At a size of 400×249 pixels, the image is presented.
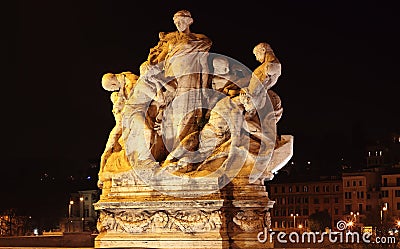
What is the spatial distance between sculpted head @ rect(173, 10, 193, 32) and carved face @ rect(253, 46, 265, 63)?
172 cm

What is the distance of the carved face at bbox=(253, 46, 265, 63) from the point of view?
2092 cm

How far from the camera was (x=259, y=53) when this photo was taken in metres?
21.0

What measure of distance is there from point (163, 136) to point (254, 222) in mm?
2983

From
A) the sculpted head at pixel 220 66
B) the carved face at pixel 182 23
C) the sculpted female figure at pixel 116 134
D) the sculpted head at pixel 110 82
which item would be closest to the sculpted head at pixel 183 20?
the carved face at pixel 182 23

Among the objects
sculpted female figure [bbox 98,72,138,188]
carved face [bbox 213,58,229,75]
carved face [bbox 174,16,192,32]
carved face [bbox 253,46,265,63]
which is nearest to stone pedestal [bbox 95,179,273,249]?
sculpted female figure [bbox 98,72,138,188]

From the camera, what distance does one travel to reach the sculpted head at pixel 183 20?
21.3 m

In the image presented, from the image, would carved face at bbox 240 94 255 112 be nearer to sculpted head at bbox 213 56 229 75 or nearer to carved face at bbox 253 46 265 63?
sculpted head at bbox 213 56 229 75

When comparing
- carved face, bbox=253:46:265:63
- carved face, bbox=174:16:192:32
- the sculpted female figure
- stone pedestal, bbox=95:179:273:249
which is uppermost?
carved face, bbox=174:16:192:32

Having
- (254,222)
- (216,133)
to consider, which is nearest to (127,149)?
(216,133)

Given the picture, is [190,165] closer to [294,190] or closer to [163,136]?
[163,136]

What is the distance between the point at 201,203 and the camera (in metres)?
19.5

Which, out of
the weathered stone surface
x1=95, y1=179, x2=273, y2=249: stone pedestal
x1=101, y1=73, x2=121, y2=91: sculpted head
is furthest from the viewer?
x1=101, y1=73, x2=121, y2=91: sculpted head

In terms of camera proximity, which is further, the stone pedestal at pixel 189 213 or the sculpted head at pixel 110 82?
the sculpted head at pixel 110 82

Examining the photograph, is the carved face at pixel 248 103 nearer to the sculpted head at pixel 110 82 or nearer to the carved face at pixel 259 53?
the carved face at pixel 259 53
